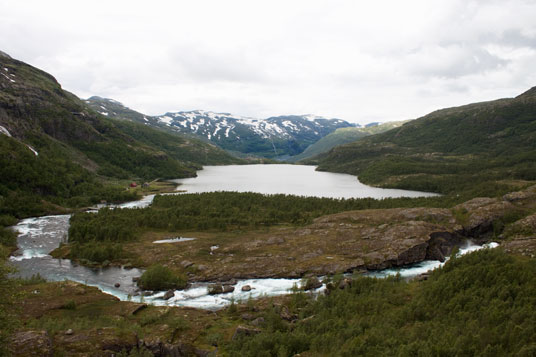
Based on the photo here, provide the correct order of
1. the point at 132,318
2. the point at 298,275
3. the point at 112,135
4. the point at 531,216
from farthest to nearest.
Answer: the point at 112,135, the point at 531,216, the point at 298,275, the point at 132,318

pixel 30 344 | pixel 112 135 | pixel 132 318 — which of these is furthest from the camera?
pixel 112 135

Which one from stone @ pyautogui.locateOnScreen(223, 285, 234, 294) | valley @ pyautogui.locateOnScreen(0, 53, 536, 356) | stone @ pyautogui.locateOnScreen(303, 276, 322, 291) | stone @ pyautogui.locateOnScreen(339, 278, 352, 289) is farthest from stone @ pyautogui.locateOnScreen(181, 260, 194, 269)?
stone @ pyautogui.locateOnScreen(339, 278, 352, 289)

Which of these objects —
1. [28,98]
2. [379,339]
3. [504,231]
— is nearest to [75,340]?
[379,339]

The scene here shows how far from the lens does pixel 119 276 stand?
43.4 metres

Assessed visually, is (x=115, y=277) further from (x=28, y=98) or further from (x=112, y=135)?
(x=112, y=135)

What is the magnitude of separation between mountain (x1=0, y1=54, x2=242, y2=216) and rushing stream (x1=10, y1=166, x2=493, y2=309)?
86.1 feet

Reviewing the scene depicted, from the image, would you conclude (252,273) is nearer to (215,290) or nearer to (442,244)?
(215,290)

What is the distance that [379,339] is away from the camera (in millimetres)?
20438

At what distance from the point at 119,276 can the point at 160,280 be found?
8304 mm

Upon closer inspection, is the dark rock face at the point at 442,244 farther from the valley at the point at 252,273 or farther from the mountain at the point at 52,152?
the mountain at the point at 52,152

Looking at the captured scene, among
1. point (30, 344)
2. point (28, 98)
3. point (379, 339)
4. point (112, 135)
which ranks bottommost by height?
point (379, 339)

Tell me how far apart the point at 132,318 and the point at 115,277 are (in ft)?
55.3

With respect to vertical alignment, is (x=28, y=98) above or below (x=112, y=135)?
above

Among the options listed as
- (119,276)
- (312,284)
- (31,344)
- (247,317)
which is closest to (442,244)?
(312,284)
